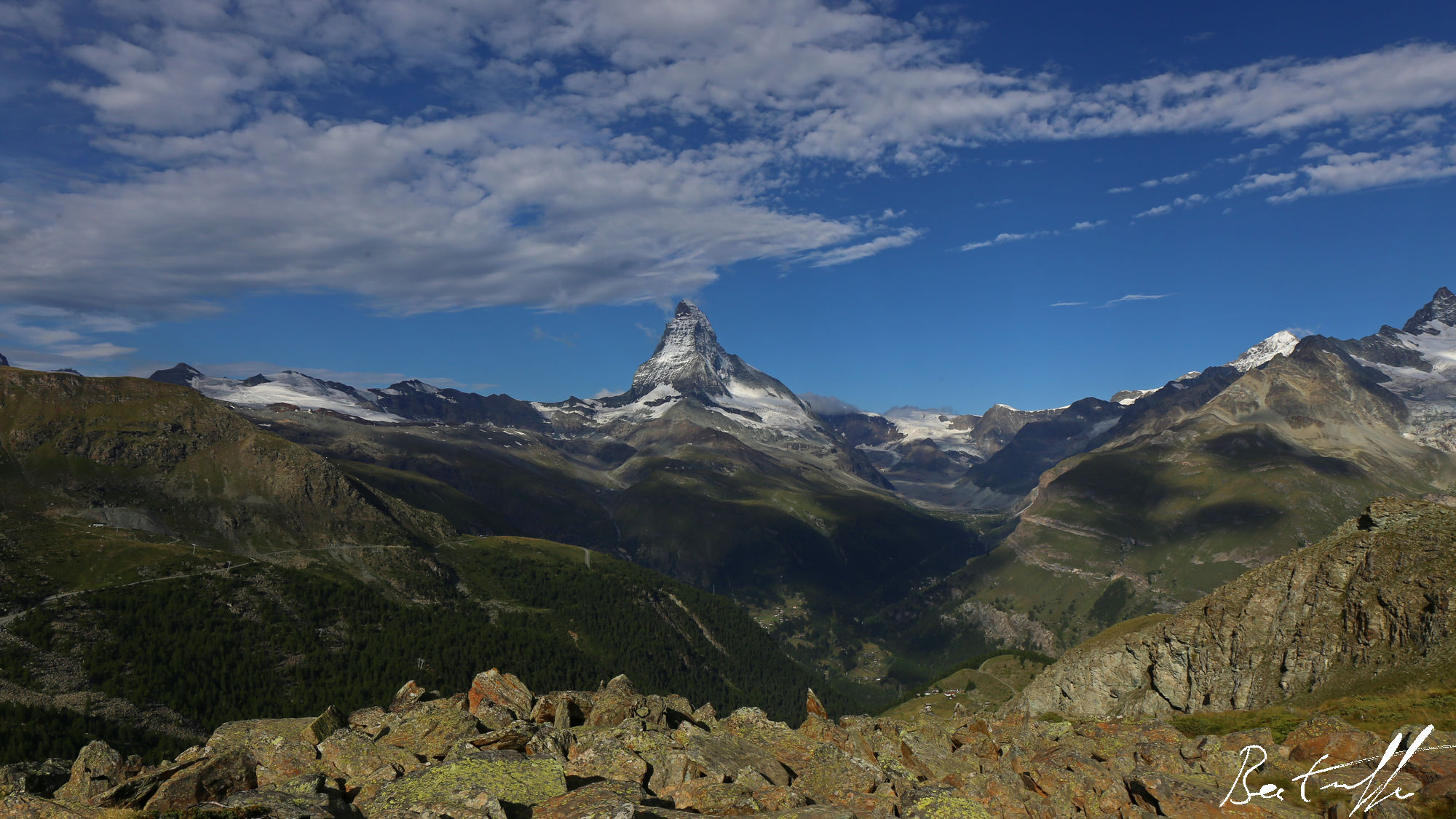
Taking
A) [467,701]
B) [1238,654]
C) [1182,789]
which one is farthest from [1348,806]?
[1238,654]

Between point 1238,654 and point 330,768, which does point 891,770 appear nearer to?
point 330,768

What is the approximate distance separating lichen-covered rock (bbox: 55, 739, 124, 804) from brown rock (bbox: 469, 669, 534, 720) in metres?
16.1

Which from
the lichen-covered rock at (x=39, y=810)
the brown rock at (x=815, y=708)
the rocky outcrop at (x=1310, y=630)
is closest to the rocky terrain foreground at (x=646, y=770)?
the lichen-covered rock at (x=39, y=810)

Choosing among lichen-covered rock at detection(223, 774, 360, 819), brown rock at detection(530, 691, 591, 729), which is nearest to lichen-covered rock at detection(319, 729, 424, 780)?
lichen-covered rock at detection(223, 774, 360, 819)

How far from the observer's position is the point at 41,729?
621 ft

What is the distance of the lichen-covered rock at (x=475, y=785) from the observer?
24.3m

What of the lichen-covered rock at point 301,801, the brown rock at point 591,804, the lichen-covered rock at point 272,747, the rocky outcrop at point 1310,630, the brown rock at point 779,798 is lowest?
the rocky outcrop at point 1310,630

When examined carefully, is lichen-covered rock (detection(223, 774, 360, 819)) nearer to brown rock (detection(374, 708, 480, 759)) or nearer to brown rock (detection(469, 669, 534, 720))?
brown rock (detection(374, 708, 480, 759))

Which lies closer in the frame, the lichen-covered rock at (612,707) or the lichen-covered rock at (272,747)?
the lichen-covered rock at (272,747)

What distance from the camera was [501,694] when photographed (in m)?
45.3

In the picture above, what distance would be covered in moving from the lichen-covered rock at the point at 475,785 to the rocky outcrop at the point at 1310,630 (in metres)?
77.2

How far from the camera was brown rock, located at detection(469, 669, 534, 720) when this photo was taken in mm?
44469

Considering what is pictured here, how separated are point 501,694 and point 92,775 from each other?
18.8 m

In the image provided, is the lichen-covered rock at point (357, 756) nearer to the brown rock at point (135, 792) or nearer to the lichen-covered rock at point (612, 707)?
the brown rock at point (135, 792)
